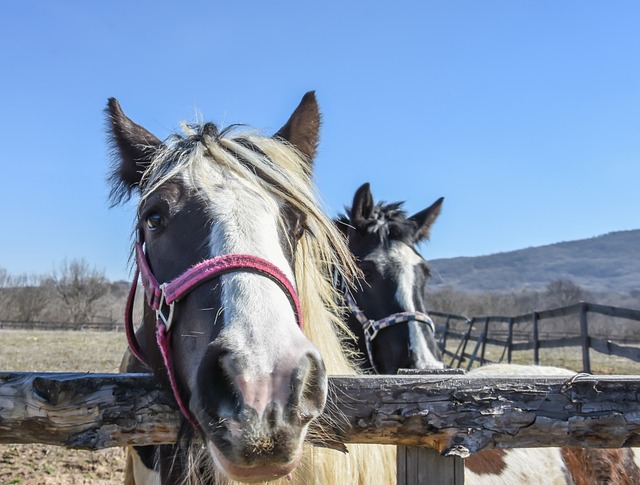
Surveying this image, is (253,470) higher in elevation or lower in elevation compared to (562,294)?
lower

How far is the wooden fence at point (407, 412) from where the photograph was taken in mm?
1751

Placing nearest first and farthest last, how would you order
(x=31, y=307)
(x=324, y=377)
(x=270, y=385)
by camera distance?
1. (x=270, y=385)
2. (x=324, y=377)
3. (x=31, y=307)

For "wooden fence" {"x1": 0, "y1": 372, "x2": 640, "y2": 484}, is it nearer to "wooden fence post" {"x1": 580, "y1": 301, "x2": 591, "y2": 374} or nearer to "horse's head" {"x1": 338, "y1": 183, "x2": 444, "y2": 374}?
"horse's head" {"x1": 338, "y1": 183, "x2": 444, "y2": 374}

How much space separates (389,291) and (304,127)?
88.3 inches

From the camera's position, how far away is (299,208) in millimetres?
2174

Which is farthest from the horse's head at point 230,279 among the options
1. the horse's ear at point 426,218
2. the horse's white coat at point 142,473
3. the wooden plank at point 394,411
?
the horse's ear at point 426,218

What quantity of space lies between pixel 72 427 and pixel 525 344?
13.9 meters

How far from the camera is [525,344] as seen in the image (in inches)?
551

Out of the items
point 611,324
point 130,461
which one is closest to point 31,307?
point 130,461

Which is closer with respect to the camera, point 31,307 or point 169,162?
point 169,162

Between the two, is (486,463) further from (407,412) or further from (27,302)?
(27,302)

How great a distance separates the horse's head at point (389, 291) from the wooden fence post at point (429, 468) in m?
2.32

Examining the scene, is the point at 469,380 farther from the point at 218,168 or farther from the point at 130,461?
the point at 130,461

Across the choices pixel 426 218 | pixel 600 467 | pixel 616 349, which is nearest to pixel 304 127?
pixel 600 467
